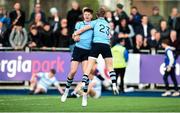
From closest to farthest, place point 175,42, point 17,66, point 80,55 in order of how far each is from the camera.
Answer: point 80,55 → point 175,42 → point 17,66

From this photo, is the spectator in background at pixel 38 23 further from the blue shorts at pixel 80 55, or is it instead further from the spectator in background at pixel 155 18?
the blue shorts at pixel 80 55

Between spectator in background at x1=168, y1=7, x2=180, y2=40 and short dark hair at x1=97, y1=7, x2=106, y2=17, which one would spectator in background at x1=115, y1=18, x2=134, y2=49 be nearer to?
spectator in background at x1=168, y1=7, x2=180, y2=40

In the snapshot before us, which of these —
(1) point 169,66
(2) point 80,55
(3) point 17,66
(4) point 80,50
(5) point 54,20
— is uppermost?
(5) point 54,20

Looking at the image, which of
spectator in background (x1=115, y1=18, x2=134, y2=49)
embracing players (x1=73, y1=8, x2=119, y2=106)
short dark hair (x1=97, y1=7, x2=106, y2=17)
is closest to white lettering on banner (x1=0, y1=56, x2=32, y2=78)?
spectator in background (x1=115, y1=18, x2=134, y2=49)

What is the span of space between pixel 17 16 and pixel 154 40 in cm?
525

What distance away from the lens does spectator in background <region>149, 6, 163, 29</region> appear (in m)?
25.3

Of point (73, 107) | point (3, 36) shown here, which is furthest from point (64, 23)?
point (73, 107)

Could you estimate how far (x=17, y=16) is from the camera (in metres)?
24.4

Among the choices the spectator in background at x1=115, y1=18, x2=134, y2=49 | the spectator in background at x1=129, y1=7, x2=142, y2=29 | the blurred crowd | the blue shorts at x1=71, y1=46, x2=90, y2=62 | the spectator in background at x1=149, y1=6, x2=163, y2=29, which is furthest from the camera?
the spectator in background at x1=149, y1=6, x2=163, y2=29

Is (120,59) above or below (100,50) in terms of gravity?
below

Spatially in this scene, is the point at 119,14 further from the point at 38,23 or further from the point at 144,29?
the point at 38,23

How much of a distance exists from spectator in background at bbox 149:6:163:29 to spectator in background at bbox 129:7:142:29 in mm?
630

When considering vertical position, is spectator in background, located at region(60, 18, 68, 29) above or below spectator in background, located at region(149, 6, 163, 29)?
below

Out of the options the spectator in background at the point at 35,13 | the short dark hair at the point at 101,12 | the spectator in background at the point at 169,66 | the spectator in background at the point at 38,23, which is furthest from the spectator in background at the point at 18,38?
the short dark hair at the point at 101,12
